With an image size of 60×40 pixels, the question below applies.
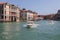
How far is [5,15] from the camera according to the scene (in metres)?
63.9

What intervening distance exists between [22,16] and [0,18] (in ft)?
78.0

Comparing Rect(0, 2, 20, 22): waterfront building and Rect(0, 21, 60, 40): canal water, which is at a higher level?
Rect(0, 2, 20, 22): waterfront building

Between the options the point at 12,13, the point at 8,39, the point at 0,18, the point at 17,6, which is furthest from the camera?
the point at 17,6

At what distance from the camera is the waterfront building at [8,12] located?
63.2 metres

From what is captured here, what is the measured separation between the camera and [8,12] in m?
66.2

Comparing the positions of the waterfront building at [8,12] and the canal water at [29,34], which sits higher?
the waterfront building at [8,12]

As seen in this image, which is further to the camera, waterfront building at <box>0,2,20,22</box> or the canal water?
waterfront building at <box>0,2,20,22</box>

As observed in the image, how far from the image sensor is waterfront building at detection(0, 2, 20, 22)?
6323 cm

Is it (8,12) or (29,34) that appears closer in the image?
(29,34)

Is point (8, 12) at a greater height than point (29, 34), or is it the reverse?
point (8, 12)

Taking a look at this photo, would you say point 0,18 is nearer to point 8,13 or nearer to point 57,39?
point 8,13

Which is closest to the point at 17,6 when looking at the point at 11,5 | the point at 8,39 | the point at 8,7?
the point at 11,5

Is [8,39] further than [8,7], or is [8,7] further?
[8,7]

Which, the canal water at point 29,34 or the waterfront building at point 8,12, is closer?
the canal water at point 29,34
